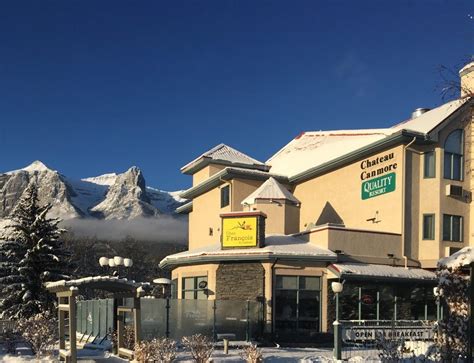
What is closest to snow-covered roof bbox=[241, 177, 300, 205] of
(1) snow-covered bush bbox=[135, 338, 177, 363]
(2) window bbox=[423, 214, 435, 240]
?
(2) window bbox=[423, 214, 435, 240]

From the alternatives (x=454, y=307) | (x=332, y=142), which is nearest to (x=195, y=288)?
(x=332, y=142)

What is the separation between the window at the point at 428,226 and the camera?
27.2m

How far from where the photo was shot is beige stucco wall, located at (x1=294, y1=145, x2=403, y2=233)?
89.4ft

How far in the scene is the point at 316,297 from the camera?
25.0 metres

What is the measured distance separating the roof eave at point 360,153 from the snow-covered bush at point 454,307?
13.5 metres

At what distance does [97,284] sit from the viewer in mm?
17656

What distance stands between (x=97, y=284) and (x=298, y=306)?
9.63m

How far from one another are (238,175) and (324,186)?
4.27 meters

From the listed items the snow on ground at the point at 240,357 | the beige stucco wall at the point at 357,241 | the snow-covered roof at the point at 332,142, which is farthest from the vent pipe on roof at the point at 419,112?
the snow on ground at the point at 240,357

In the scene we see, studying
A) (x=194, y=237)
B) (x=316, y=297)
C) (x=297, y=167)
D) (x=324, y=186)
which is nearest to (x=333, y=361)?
(x=316, y=297)

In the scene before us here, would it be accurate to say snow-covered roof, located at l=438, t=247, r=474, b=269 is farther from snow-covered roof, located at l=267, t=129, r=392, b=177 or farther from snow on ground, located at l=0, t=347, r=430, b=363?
snow-covered roof, located at l=267, t=129, r=392, b=177

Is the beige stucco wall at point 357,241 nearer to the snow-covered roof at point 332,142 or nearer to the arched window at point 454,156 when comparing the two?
the arched window at point 454,156

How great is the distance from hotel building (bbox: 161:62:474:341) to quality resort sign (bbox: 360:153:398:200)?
0.15ft

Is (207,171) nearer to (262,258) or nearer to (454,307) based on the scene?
(262,258)
